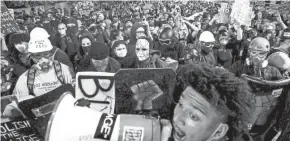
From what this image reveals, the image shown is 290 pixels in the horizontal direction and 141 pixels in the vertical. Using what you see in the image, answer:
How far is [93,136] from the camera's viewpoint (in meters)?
1.45

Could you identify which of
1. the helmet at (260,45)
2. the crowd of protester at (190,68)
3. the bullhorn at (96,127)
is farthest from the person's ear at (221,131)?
the helmet at (260,45)

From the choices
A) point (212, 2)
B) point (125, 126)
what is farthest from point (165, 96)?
point (212, 2)

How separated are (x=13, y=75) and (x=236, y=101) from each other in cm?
371

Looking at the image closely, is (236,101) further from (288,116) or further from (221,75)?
(288,116)

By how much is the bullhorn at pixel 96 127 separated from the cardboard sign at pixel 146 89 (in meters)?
0.52

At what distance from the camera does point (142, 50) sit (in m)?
4.29

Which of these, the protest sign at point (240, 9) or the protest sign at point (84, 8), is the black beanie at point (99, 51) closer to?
the protest sign at point (240, 9)

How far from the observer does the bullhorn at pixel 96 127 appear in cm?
145

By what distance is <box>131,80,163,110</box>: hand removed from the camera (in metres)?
2.03

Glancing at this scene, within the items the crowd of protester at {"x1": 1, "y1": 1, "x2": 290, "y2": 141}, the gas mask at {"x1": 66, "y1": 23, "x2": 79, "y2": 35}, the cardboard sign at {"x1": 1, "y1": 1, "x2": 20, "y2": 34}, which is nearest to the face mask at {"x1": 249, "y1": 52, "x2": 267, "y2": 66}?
the crowd of protester at {"x1": 1, "y1": 1, "x2": 290, "y2": 141}

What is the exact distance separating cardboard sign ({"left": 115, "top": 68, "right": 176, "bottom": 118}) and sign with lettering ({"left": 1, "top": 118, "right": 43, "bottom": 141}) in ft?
2.10

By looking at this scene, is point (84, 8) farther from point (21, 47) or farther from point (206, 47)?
point (206, 47)

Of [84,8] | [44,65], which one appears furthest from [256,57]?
[84,8]

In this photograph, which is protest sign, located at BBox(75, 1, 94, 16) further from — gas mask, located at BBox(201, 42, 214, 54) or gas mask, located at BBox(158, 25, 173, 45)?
gas mask, located at BBox(201, 42, 214, 54)
